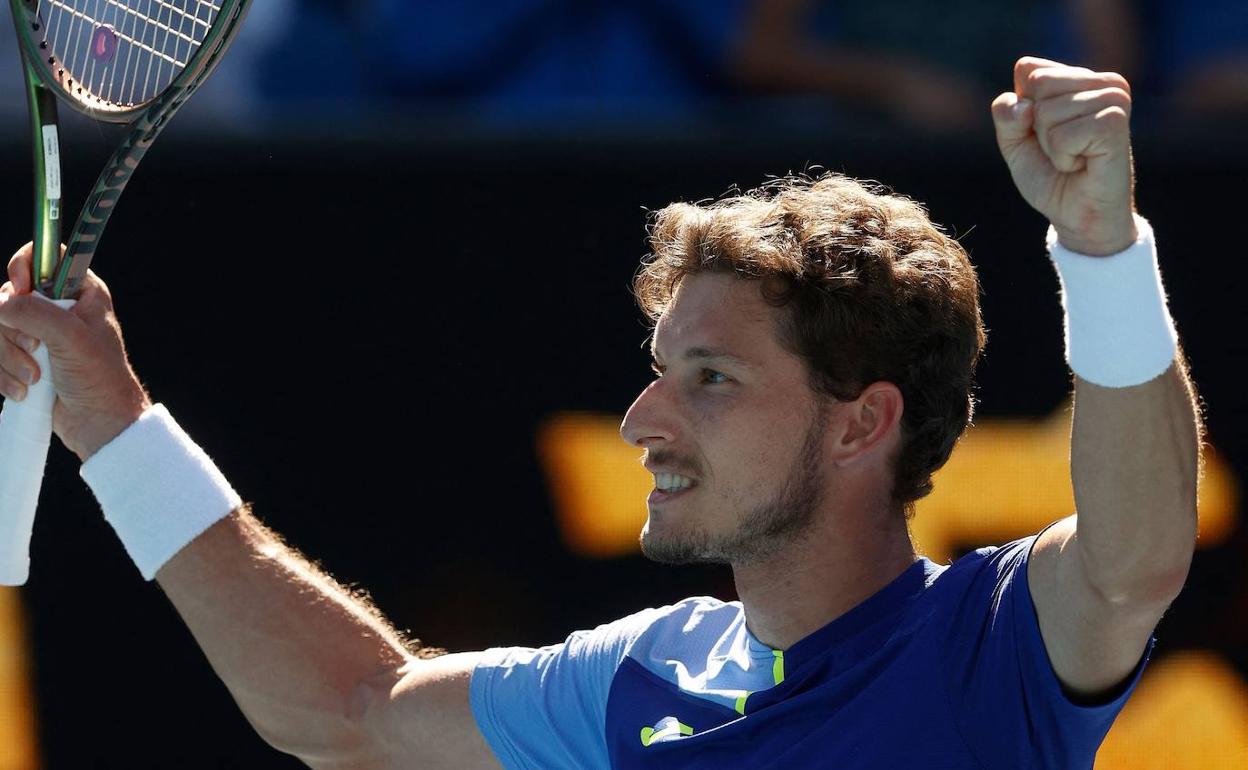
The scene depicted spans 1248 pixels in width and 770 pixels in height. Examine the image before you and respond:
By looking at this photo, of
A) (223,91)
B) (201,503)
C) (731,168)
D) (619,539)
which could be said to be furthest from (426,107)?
(201,503)

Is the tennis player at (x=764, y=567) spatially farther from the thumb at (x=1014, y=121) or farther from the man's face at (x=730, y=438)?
the thumb at (x=1014, y=121)

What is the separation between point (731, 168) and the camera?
4230 millimetres

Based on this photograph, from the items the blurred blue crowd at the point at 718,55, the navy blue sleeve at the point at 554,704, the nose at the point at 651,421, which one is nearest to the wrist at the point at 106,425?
the navy blue sleeve at the point at 554,704

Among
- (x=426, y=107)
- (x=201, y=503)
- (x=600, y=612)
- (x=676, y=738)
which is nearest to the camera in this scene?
(x=676, y=738)

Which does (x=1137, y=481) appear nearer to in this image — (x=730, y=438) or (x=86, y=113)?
(x=730, y=438)

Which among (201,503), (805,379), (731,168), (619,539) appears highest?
(731,168)

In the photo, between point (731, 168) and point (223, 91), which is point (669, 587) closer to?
point (731, 168)

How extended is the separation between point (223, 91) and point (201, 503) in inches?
94.8

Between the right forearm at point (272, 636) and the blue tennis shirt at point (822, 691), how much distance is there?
23 centimetres

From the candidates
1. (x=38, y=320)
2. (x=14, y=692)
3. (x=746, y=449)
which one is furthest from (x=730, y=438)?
(x=14, y=692)

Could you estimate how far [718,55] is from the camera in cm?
503

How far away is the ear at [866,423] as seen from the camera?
2.59m

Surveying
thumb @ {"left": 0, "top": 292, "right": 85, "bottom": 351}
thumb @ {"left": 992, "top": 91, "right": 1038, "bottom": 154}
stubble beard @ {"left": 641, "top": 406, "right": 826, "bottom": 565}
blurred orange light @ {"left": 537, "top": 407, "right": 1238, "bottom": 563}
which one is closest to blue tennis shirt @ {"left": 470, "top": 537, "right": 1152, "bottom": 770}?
stubble beard @ {"left": 641, "top": 406, "right": 826, "bottom": 565}

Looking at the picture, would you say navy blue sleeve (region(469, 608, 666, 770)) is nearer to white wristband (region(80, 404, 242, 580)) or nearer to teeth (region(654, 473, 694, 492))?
teeth (region(654, 473, 694, 492))
